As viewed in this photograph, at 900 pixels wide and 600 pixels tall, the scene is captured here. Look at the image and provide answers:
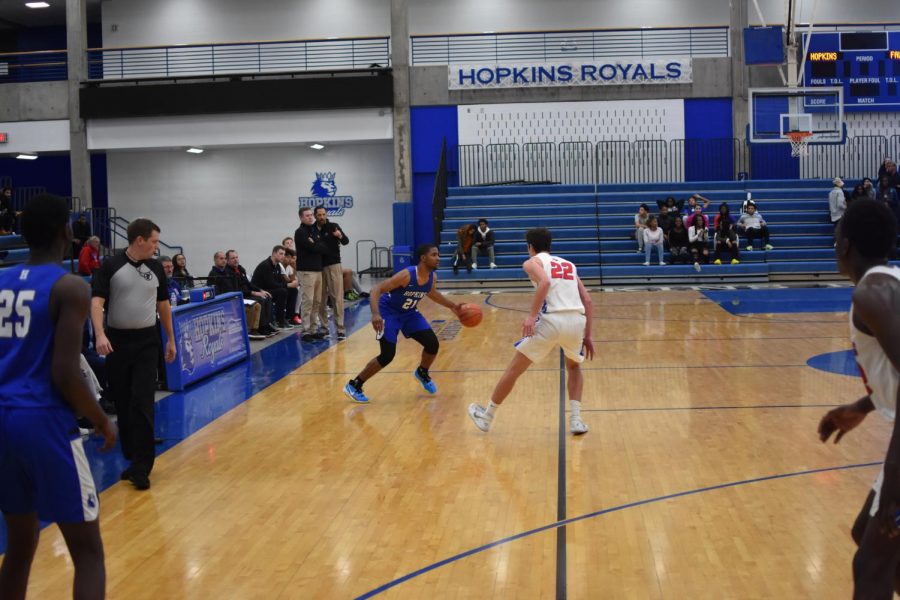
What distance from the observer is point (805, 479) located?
21.1 ft

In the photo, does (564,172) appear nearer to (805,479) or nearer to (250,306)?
(250,306)

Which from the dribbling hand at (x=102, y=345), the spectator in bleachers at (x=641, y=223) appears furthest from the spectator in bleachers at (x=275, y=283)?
the spectator in bleachers at (x=641, y=223)

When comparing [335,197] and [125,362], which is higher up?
[335,197]

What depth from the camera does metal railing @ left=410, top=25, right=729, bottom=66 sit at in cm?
2803

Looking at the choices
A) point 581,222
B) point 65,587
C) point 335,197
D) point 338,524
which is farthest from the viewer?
point 335,197

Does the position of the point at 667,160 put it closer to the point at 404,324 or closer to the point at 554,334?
the point at 404,324

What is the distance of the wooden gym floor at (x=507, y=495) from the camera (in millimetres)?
4820

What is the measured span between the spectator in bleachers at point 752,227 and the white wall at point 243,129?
9640mm

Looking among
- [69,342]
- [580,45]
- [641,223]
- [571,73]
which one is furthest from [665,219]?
[69,342]

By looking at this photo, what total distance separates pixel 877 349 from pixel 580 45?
1019 inches

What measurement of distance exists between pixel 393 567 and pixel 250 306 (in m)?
10.1

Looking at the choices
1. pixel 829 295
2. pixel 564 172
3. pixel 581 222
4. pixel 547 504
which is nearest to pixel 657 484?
pixel 547 504

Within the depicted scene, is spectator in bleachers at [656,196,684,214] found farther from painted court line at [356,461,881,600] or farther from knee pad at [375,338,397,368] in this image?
painted court line at [356,461,881,600]

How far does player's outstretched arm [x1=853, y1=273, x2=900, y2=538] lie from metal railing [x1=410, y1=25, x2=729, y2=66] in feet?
84.4
